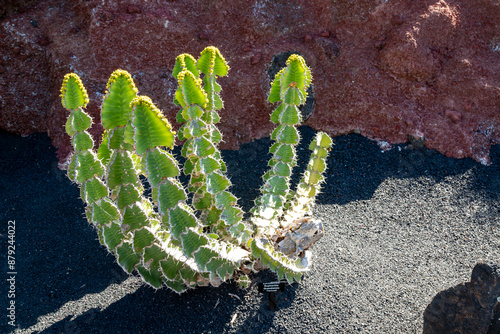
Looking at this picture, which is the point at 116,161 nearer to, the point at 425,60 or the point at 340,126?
the point at 340,126

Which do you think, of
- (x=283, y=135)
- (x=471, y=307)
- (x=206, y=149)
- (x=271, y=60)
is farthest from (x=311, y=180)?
(x=271, y=60)

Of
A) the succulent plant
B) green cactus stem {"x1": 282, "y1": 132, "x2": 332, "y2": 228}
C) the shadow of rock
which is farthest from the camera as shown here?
green cactus stem {"x1": 282, "y1": 132, "x2": 332, "y2": 228}

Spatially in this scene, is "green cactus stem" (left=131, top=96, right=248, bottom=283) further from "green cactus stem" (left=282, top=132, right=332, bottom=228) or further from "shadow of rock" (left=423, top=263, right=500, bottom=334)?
"shadow of rock" (left=423, top=263, right=500, bottom=334)

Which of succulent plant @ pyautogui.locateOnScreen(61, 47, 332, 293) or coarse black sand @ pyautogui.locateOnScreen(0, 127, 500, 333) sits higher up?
succulent plant @ pyautogui.locateOnScreen(61, 47, 332, 293)

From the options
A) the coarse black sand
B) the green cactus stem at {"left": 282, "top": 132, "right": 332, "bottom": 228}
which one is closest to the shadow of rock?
the coarse black sand

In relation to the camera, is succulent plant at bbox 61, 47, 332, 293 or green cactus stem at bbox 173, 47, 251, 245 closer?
succulent plant at bbox 61, 47, 332, 293

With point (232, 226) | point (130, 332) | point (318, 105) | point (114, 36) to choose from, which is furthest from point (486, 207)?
point (114, 36)
